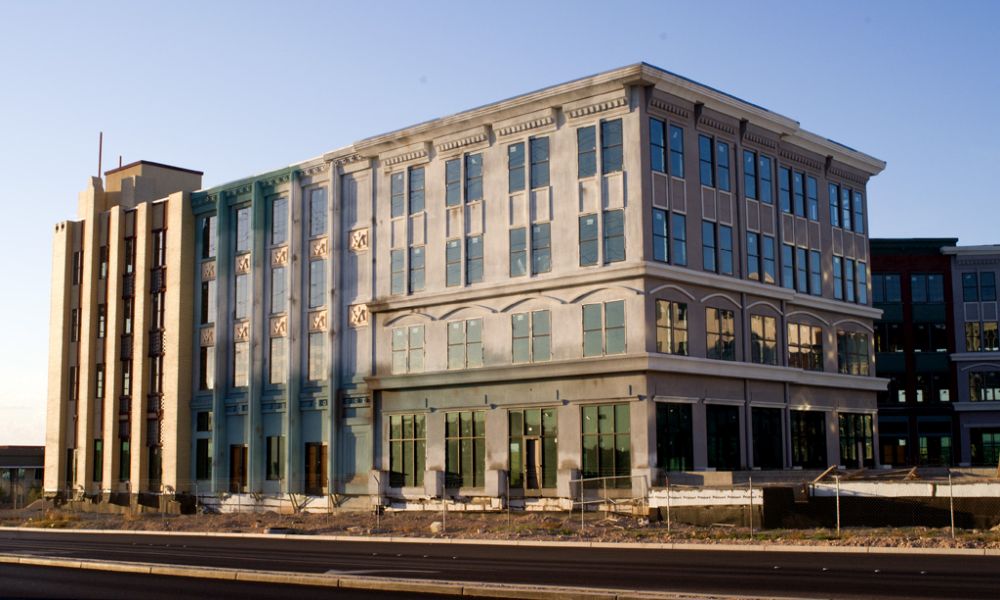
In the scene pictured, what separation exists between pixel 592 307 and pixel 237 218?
25.2 metres

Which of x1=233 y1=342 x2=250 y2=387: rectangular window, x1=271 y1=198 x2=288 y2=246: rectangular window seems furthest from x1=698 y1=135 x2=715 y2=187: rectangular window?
x1=233 y1=342 x2=250 y2=387: rectangular window

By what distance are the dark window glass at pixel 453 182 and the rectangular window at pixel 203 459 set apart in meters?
20.7

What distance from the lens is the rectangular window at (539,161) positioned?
5056 cm

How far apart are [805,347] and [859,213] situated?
980 cm

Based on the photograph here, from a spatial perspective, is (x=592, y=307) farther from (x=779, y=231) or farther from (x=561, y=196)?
(x=779, y=231)

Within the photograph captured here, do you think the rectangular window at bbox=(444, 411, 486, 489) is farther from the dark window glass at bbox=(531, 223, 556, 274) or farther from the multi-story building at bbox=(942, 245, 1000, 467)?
the multi-story building at bbox=(942, 245, 1000, 467)

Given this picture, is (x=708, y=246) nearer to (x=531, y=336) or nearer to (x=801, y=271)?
(x=801, y=271)

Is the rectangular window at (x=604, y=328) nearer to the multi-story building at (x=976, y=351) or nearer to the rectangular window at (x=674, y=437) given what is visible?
the rectangular window at (x=674, y=437)

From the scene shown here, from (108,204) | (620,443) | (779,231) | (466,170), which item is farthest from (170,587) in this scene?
(108,204)

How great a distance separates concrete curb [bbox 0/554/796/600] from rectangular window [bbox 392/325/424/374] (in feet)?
94.2

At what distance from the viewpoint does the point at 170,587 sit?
841 inches

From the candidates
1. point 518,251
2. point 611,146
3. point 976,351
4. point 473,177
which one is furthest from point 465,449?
point 976,351

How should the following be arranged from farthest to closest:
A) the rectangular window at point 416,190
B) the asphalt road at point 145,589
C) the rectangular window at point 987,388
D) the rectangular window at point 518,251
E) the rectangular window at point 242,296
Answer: the rectangular window at point 987,388 → the rectangular window at point 242,296 → the rectangular window at point 416,190 → the rectangular window at point 518,251 → the asphalt road at point 145,589

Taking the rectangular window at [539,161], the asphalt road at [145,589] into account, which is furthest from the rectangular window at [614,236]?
the asphalt road at [145,589]
